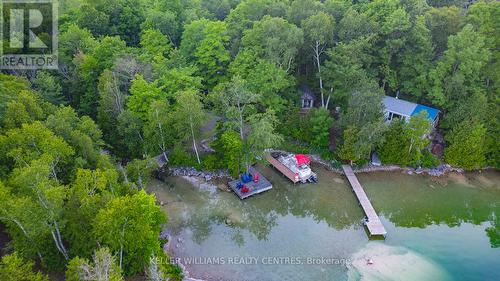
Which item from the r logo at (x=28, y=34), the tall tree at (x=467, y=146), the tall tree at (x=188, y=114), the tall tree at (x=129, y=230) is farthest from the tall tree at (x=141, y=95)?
the tall tree at (x=467, y=146)

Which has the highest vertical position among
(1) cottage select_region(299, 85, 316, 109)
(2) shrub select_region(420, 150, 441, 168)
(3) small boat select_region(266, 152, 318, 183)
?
(1) cottage select_region(299, 85, 316, 109)

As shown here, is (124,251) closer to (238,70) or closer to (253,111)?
(253,111)

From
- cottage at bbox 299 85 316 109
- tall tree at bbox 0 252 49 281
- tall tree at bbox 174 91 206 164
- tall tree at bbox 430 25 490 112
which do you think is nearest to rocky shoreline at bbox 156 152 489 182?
tall tree at bbox 174 91 206 164

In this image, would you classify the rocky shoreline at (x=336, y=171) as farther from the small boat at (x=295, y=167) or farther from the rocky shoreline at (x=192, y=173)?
the small boat at (x=295, y=167)

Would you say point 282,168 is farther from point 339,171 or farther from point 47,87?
point 47,87

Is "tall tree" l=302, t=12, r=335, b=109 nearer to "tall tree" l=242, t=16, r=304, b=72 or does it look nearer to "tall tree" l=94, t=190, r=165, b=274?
"tall tree" l=242, t=16, r=304, b=72

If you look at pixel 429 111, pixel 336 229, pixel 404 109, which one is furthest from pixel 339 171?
pixel 429 111

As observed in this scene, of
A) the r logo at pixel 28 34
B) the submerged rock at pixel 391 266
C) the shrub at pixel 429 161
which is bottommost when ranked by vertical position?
the submerged rock at pixel 391 266
